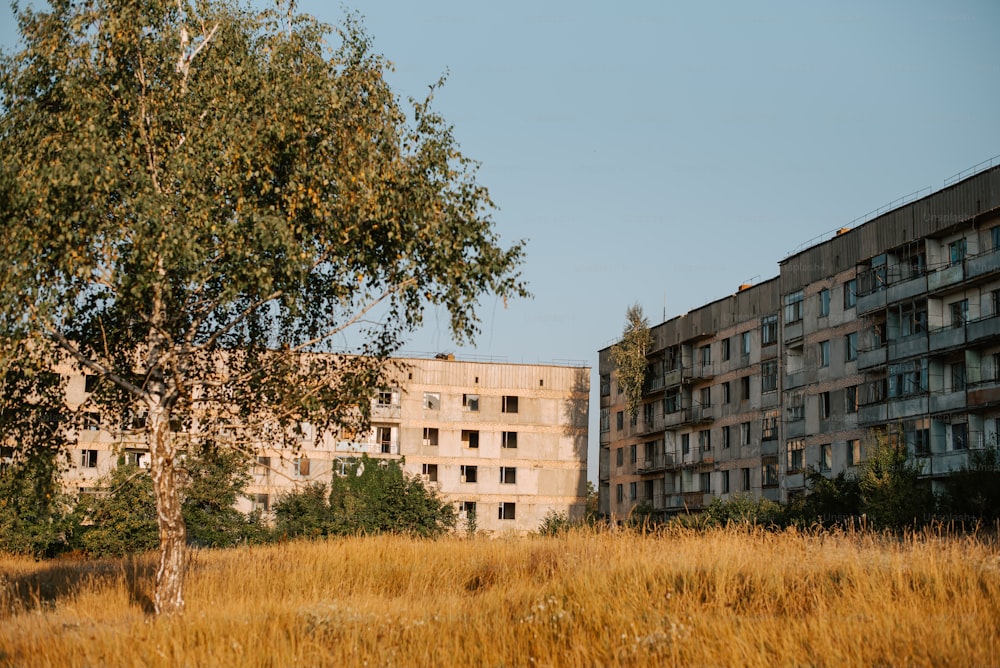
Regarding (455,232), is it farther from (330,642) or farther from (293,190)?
(330,642)

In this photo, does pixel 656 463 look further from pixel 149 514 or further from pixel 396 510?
pixel 149 514

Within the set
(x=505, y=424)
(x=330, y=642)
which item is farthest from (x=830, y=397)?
(x=330, y=642)

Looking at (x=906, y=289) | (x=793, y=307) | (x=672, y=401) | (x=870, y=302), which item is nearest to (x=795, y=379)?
(x=793, y=307)

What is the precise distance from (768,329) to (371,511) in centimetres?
2883

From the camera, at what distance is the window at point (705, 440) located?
270ft

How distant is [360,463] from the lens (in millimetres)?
86750

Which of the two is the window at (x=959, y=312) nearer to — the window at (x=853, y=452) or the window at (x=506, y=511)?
the window at (x=853, y=452)

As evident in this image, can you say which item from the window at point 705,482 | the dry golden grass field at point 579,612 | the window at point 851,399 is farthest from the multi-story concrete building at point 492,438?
the dry golden grass field at point 579,612

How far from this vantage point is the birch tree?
19.4 m

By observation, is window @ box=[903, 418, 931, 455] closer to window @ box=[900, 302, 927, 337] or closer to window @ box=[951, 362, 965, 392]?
window @ box=[951, 362, 965, 392]

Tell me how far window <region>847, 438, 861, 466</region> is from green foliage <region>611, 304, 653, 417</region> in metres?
27.0

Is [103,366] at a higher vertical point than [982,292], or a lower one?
lower

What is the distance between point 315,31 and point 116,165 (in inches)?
208

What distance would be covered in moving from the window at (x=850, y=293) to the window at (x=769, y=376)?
8191mm
